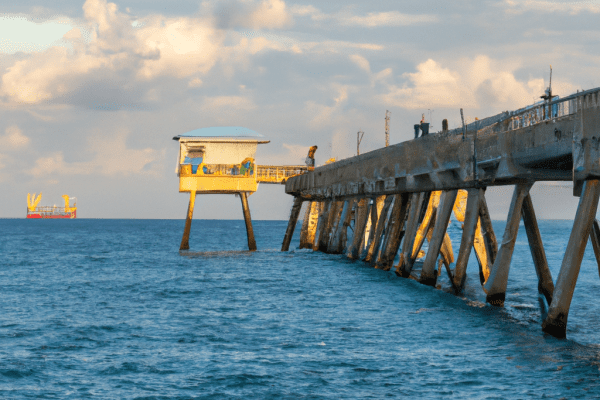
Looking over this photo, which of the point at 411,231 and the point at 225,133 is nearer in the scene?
the point at 411,231

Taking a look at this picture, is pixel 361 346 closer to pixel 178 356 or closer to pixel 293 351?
pixel 293 351

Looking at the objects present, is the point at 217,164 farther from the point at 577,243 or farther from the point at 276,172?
the point at 577,243

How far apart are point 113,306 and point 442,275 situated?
1541 cm

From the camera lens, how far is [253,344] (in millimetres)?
16031

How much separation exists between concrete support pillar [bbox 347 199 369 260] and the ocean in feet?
22.5

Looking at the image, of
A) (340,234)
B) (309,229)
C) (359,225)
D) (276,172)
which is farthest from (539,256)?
(309,229)

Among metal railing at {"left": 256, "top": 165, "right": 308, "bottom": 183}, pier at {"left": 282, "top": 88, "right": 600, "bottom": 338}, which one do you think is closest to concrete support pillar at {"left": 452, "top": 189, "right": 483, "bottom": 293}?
pier at {"left": 282, "top": 88, "right": 600, "bottom": 338}

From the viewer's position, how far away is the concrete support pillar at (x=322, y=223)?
43.2m

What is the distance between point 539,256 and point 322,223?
92.2ft

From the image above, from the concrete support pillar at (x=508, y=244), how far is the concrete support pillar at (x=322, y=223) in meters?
23.7

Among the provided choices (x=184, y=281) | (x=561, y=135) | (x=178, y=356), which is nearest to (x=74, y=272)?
(x=184, y=281)

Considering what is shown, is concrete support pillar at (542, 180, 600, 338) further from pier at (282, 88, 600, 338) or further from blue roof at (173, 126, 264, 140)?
blue roof at (173, 126, 264, 140)

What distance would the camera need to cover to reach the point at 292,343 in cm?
1603

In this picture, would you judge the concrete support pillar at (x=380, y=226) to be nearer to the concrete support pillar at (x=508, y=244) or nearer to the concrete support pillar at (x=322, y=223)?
the concrete support pillar at (x=322, y=223)
